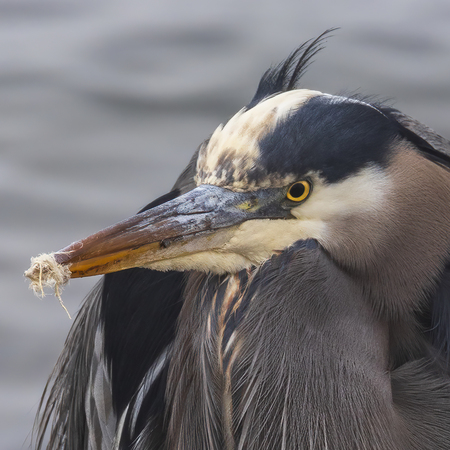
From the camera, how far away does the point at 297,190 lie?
1590 millimetres

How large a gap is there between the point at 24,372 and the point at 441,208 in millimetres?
1865

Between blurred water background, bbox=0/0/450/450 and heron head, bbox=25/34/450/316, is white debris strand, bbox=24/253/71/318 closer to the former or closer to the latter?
heron head, bbox=25/34/450/316

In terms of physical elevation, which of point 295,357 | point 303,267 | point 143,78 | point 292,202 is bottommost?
point 295,357

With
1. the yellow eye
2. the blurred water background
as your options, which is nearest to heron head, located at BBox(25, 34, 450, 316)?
the yellow eye

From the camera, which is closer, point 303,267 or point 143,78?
point 303,267

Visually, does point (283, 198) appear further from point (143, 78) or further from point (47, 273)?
point (143, 78)

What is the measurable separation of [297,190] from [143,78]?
231cm

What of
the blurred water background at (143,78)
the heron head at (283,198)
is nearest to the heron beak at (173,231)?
the heron head at (283,198)

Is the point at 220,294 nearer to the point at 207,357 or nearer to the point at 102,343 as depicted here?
the point at 207,357

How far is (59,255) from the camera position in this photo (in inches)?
60.6

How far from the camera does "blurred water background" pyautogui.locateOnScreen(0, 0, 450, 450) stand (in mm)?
3504

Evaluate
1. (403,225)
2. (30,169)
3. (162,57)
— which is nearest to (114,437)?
(403,225)

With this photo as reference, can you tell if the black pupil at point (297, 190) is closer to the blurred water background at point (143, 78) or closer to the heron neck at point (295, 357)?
the heron neck at point (295, 357)

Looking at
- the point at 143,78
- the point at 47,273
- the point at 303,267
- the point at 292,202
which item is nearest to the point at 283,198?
the point at 292,202
